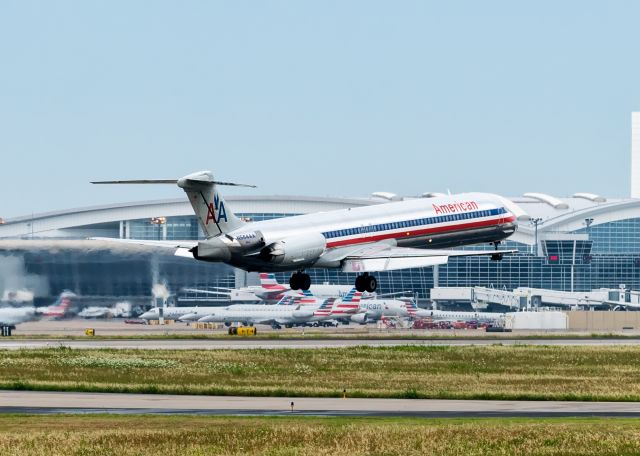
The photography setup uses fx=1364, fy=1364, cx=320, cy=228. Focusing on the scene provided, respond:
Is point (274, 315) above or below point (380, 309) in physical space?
below

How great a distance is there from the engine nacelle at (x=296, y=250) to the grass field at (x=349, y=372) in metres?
6.54

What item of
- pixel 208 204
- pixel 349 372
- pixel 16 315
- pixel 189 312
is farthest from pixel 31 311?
pixel 349 372

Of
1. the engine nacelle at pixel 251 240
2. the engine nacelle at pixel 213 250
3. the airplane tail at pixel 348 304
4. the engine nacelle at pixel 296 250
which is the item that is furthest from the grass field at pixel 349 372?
the airplane tail at pixel 348 304

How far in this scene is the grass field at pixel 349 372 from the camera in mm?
66875

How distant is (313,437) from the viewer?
43281 millimetres

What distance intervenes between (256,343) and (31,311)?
32045 millimetres

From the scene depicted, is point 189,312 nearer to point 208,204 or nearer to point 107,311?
point 107,311

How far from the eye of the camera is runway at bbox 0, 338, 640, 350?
10812cm

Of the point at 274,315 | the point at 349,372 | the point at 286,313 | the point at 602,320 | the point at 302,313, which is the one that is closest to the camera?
the point at 349,372

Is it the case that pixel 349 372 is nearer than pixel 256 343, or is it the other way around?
pixel 349 372

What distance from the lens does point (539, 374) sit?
80.1 m

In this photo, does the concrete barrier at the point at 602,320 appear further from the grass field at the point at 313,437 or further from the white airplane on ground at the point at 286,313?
the grass field at the point at 313,437

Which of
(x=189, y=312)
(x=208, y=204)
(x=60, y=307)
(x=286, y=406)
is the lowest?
(x=286, y=406)

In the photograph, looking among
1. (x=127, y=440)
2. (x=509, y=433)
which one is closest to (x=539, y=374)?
(x=509, y=433)
